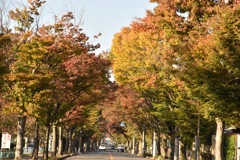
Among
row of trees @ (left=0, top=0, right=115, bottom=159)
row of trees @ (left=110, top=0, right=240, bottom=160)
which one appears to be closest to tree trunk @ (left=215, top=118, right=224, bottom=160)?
row of trees @ (left=110, top=0, right=240, bottom=160)

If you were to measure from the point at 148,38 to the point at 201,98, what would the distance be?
13.6 m

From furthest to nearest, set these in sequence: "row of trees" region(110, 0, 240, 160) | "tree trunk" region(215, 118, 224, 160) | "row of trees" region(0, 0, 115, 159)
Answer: "row of trees" region(0, 0, 115, 159) → "tree trunk" region(215, 118, 224, 160) → "row of trees" region(110, 0, 240, 160)

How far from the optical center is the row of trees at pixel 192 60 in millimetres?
15133

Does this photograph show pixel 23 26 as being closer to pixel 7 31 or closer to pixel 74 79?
pixel 7 31

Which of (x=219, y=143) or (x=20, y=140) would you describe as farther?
(x=20, y=140)

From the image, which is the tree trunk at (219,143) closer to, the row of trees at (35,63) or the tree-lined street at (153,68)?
the tree-lined street at (153,68)

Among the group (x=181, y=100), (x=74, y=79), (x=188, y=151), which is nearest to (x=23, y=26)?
(x=74, y=79)

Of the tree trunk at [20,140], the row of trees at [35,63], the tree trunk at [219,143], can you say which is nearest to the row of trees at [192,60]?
the tree trunk at [219,143]

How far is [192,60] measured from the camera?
56.0 feet

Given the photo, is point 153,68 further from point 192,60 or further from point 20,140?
point 192,60

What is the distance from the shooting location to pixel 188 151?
159 ft

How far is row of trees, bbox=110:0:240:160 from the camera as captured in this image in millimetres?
15133

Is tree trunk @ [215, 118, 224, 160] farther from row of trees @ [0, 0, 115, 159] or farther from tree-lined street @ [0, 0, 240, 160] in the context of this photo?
row of trees @ [0, 0, 115, 159]

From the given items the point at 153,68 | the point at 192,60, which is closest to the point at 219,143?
the point at 192,60
